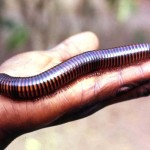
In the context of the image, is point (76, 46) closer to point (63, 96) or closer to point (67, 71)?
point (67, 71)

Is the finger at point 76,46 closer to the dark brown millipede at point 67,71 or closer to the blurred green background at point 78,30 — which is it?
the dark brown millipede at point 67,71

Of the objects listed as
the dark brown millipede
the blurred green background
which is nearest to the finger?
the dark brown millipede

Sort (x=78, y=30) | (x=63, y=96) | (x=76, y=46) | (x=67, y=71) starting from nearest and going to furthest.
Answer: (x=63, y=96), (x=67, y=71), (x=76, y=46), (x=78, y=30)

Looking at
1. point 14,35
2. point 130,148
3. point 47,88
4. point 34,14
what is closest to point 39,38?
point 34,14

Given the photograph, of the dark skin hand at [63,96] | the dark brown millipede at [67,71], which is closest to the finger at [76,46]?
the dark skin hand at [63,96]

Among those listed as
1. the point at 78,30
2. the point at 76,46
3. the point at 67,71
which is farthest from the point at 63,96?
the point at 78,30

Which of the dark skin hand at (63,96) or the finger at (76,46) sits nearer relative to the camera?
the dark skin hand at (63,96)
